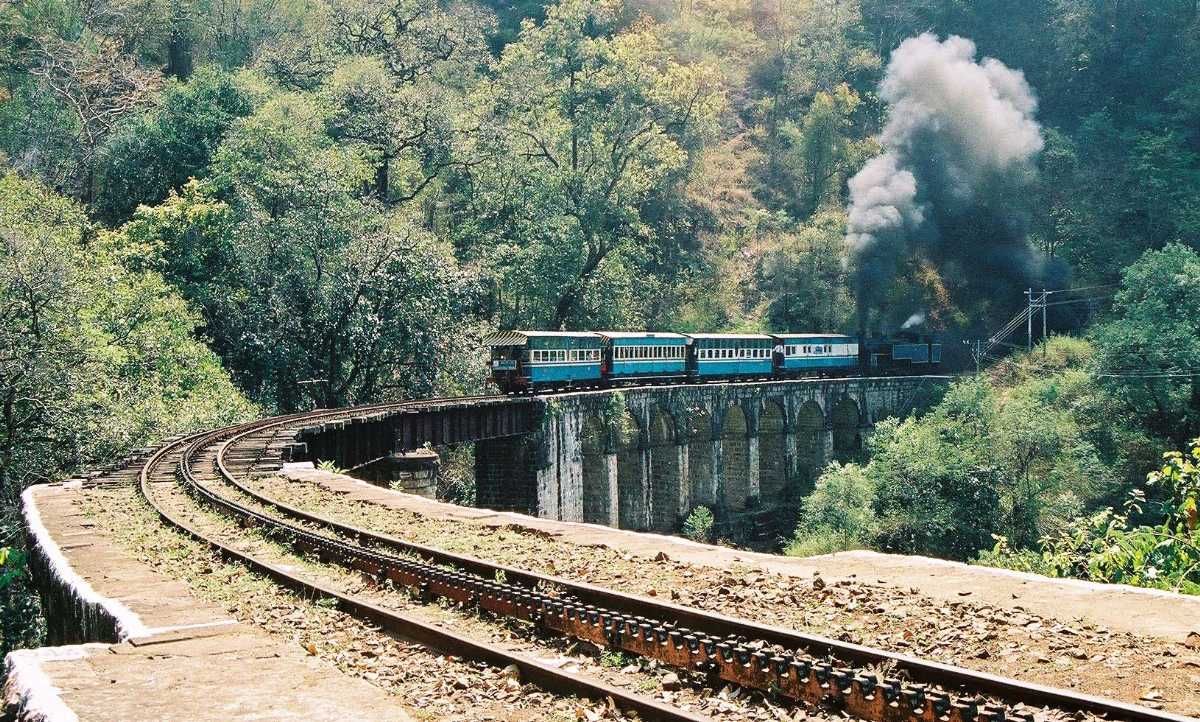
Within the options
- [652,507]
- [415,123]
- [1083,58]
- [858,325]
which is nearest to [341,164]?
[415,123]

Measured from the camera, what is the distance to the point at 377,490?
52.4 feet

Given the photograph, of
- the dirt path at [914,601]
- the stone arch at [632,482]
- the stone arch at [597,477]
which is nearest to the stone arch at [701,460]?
the stone arch at [632,482]

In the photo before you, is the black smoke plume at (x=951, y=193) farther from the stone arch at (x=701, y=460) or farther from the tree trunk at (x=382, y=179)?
the tree trunk at (x=382, y=179)

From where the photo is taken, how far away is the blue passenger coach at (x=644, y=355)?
37531 mm

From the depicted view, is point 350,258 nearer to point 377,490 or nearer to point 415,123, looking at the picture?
point 415,123

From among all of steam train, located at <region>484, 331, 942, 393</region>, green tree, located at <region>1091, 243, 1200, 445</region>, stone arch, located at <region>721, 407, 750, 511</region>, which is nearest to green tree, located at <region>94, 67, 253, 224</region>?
steam train, located at <region>484, 331, 942, 393</region>

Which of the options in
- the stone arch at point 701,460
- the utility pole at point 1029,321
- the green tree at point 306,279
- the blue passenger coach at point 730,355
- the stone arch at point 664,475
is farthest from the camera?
the utility pole at point 1029,321

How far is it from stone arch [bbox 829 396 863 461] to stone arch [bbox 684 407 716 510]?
33.6ft

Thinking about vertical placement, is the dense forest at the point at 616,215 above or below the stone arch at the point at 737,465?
above

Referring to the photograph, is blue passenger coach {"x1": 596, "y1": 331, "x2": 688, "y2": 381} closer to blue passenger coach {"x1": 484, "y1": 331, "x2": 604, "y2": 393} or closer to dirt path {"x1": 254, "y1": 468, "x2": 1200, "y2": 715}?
blue passenger coach {"x1": 484, "y1": 331, "x2": 604, "y2": 393}

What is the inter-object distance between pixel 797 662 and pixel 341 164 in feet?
118

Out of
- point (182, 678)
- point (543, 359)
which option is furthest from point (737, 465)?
point (182, 678)

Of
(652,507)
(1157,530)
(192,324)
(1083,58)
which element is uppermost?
(1083,58)

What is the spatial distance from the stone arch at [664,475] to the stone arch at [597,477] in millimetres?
3498
